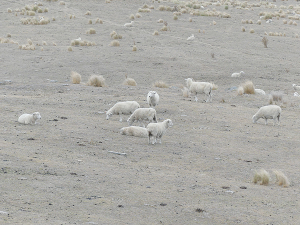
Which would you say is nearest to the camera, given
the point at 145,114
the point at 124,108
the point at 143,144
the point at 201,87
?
the point at 143,144

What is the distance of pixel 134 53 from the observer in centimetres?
3484

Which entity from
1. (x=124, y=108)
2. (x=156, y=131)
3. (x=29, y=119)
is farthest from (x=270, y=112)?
(x=29, y=119)

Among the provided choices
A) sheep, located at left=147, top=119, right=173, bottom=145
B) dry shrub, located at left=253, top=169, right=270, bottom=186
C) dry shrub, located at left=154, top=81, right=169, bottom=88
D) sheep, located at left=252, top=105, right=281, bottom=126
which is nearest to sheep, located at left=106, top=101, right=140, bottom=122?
sheep, located at left=147, top=119, right=173, bottom=145

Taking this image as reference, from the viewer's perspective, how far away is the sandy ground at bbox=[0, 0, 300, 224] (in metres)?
9.31

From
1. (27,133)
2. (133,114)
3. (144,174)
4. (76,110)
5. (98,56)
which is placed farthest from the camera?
(98,56)

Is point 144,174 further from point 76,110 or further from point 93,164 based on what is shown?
point 76,110

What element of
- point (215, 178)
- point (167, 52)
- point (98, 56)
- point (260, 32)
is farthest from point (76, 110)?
point (260, 32)

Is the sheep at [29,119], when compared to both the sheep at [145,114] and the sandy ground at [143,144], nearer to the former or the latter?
the sandy ground at [143,144]

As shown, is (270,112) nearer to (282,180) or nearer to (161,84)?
(282,180)

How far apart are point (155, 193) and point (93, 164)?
2.37 metres

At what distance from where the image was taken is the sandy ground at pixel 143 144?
30.6 ft

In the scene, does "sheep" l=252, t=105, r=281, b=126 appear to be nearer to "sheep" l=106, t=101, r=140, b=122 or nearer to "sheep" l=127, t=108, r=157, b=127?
"sheep" l=127, t=108, r=157, b=127

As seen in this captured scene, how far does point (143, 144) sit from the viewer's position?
14.5 meters

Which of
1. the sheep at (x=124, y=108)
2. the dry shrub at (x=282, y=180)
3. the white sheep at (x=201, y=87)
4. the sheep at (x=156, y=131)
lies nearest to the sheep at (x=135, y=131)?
the sheep at (x=156, y=131)
